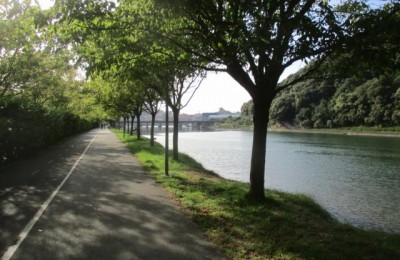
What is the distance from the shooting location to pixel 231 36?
26.3 feet

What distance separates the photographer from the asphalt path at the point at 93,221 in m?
6.34

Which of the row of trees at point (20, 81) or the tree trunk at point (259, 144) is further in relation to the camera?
the row of trees at point (20, 81)

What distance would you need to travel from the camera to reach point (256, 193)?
10508 millimetres

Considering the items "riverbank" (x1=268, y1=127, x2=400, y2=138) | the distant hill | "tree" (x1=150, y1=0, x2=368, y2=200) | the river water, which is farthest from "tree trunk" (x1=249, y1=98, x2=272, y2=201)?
"riverbank" (x1=268, y1=127, x2=400, y2=138)

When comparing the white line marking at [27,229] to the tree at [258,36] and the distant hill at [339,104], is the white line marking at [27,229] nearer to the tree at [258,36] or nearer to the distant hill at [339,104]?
the tree at [258,36]

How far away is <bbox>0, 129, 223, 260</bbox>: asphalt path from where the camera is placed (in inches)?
249

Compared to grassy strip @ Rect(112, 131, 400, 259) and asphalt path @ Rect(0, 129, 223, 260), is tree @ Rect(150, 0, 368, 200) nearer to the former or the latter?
grassy strip @ Rect(112, 131, 400, 259)

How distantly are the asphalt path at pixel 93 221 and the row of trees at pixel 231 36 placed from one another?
3.30 metres

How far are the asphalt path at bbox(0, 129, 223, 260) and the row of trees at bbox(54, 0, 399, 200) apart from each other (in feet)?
10.8

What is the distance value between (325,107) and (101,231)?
102756mm

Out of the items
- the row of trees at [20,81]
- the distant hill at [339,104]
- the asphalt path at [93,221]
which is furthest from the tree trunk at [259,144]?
the distant hill at [339,104]

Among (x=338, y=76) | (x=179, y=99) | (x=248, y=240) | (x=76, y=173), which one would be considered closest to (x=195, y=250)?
(x=248, y=240)

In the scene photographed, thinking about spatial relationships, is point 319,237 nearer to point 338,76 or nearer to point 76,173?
point 338,76

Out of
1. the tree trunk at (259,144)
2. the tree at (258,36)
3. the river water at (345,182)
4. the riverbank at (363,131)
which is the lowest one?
the river water at (345,182)
